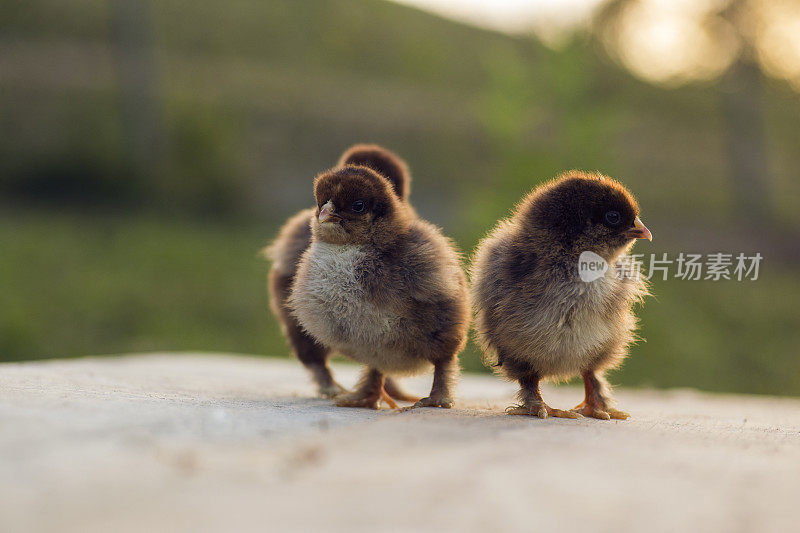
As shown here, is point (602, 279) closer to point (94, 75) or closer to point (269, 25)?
point (94, 75)

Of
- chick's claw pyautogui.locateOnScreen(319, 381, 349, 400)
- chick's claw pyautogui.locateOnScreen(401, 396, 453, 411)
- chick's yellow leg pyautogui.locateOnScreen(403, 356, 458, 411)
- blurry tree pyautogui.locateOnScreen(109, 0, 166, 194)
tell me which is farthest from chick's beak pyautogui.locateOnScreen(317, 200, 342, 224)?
blurry tree pyautogui.locateOnScreen(109, 0, 166, 194)

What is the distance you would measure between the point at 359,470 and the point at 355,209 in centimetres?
173

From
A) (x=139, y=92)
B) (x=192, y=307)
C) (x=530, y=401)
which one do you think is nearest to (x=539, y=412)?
(x=530, y=401)

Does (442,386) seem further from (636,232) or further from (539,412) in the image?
(636,232)

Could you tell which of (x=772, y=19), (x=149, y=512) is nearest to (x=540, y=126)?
(x=149, y=512)

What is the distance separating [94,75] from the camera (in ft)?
64.2

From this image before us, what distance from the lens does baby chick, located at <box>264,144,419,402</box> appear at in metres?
4.52

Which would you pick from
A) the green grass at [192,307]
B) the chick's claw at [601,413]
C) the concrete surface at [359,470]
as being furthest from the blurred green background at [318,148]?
the concrete surface at [359,470]

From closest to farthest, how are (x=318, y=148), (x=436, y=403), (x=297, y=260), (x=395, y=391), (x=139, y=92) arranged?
(x=436, y=403) → (x=297, y=260) → (x=395, y=391) → (x=139, y=92) → (x=318, y=148)

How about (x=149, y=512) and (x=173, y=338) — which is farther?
(x=173, y=338)

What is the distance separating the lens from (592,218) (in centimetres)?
380

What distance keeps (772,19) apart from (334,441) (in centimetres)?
2043

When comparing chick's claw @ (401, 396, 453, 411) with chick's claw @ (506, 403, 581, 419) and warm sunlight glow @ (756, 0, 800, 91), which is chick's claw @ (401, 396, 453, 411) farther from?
warm sunlight glow @ (756, 0, 800, 91)

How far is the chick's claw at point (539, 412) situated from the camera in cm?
377
